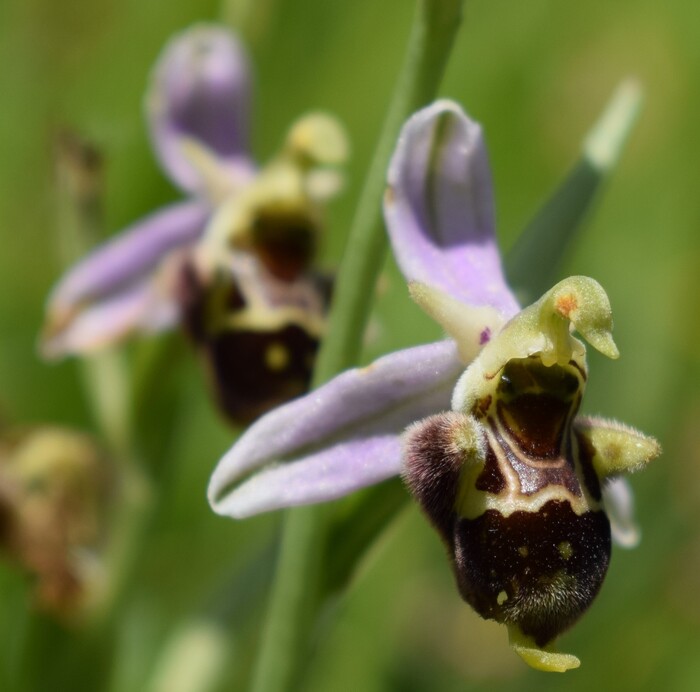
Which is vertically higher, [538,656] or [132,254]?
[132,254]

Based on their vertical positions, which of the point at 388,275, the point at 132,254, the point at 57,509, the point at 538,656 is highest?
the point at 132,254

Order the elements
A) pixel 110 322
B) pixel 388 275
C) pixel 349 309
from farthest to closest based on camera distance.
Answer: pixel 388 275 → pixel 110 322 → pixel 349 309

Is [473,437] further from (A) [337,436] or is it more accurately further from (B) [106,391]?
(B) [106,391]

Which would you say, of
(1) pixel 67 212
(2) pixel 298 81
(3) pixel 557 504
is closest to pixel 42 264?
(2) pixel 298 81

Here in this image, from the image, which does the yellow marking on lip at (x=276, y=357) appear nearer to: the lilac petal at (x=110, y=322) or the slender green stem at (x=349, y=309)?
the lilac petal at (x=110, y=322)

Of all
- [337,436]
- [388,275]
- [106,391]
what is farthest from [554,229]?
[388,275]

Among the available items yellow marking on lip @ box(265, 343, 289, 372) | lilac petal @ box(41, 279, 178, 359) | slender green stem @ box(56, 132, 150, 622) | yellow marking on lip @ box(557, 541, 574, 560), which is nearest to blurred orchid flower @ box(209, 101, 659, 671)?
yellow marking on lip @ box(557, 541, 574, 560)
